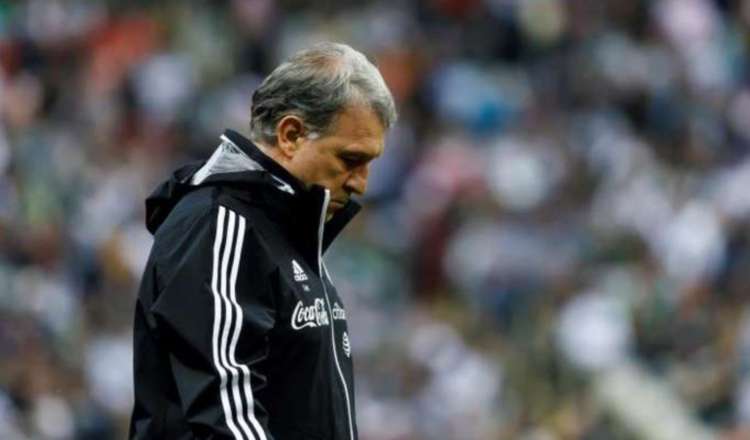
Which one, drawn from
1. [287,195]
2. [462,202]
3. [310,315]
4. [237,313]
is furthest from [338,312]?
[462,202]

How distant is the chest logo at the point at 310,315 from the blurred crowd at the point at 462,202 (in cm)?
584

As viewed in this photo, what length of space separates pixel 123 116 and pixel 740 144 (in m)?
4.07

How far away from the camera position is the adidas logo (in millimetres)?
4586

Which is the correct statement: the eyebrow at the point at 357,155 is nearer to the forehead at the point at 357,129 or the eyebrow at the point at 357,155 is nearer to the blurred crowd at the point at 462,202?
the forehead at the point at 357,129

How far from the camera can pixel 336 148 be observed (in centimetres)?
461

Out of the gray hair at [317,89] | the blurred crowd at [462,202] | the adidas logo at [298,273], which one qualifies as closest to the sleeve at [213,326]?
the adidas logo at [298,273]

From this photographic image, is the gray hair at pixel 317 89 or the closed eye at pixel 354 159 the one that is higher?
the gray hair at pixel 317 89

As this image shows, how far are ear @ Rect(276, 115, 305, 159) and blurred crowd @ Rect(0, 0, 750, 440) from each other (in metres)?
5.90

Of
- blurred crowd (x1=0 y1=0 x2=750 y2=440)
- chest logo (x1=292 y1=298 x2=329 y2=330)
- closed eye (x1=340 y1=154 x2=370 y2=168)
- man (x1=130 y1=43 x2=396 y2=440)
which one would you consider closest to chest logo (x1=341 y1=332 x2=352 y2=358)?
man (x1=130 y1=43 x2=396 y2=440)

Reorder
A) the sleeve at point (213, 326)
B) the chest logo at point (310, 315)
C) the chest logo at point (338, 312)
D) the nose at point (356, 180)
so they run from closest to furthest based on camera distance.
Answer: the sleeve at point (213, 326), the chest logo at point (310, 315), the nose at point (356, 180), the chest logo at point (338, 312)

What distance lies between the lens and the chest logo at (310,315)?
453 cm

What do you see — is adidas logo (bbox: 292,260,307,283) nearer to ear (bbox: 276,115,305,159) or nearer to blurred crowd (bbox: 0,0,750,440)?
ear (bbox: 276,115,305,159)

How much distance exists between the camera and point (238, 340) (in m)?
4.37

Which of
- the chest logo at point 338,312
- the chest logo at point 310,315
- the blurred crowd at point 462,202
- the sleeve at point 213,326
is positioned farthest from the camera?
the blurred crowd at point 462,202
